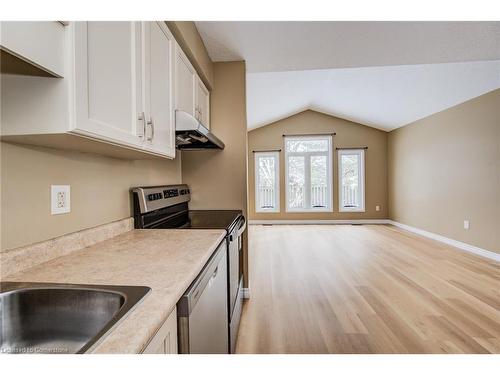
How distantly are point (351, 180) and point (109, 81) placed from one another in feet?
21.8

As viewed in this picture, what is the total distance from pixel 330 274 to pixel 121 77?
296cm

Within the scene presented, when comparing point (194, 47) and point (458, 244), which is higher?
point (194, 47)

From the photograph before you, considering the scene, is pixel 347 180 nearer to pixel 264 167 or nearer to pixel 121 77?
pixel 264 167

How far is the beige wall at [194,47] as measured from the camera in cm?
159

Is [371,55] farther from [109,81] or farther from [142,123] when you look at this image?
[109,81]

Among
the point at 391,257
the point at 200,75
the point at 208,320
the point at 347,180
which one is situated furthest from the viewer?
the point at 347,180

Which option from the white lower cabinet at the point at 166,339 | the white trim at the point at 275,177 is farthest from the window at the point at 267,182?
the white lower cabinet at the point at 166,339

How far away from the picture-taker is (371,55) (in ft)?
8.20

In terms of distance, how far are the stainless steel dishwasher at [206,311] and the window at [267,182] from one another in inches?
216

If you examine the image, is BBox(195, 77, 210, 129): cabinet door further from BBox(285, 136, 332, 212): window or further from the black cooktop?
BBox(285, 136, 332, 212): window

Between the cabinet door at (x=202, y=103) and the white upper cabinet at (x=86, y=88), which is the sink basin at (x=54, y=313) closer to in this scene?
the white upper cabinet at (x=86, y=88)

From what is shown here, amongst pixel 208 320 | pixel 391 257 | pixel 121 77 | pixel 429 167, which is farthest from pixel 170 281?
pixel 429 167

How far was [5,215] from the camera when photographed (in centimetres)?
83

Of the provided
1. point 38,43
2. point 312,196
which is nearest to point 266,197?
point 312,196
